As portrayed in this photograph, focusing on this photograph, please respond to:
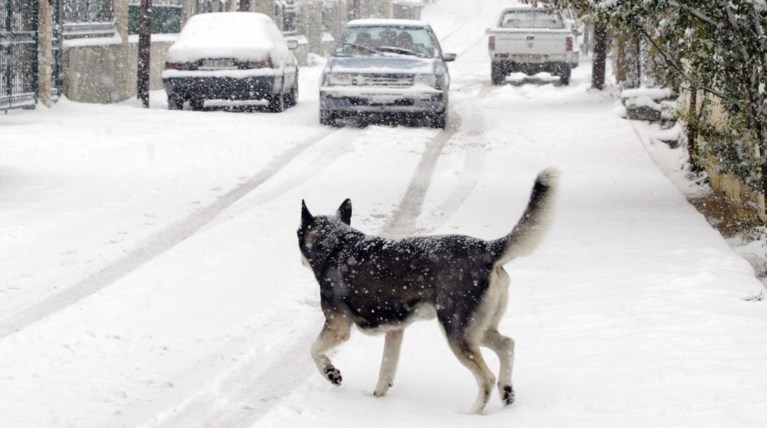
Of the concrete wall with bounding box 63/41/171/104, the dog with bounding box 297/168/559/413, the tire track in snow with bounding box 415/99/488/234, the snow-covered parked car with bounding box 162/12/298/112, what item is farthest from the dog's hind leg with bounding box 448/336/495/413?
the concrete wall with bounding box 63/41/171/104

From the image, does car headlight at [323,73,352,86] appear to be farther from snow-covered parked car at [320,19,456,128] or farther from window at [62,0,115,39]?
window at [62,0,115,39]

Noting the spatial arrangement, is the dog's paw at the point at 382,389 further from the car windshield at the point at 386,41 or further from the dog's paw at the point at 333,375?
the car windshield at the point at 386,41

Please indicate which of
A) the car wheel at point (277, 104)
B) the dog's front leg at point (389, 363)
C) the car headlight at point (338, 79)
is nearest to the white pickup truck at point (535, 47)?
the car wheel at point (277, 104)

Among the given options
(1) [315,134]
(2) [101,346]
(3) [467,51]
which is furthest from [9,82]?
(3) [467,51]

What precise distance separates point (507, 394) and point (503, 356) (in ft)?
0.65

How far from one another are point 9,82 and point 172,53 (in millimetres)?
2591

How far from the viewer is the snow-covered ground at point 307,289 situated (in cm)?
597

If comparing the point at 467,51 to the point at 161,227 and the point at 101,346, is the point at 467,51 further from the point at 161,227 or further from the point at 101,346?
the point at 101,346

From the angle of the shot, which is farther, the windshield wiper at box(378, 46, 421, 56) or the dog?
the windshield wiper at box(378, 46, 421, 56)

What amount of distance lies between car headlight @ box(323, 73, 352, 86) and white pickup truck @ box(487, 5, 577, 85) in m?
12.0

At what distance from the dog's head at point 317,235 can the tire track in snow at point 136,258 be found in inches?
81.1

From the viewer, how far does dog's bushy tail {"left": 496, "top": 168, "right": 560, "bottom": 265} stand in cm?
554

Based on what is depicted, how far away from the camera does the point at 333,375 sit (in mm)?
6148

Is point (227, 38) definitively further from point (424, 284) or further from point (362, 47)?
point (424, 284)
